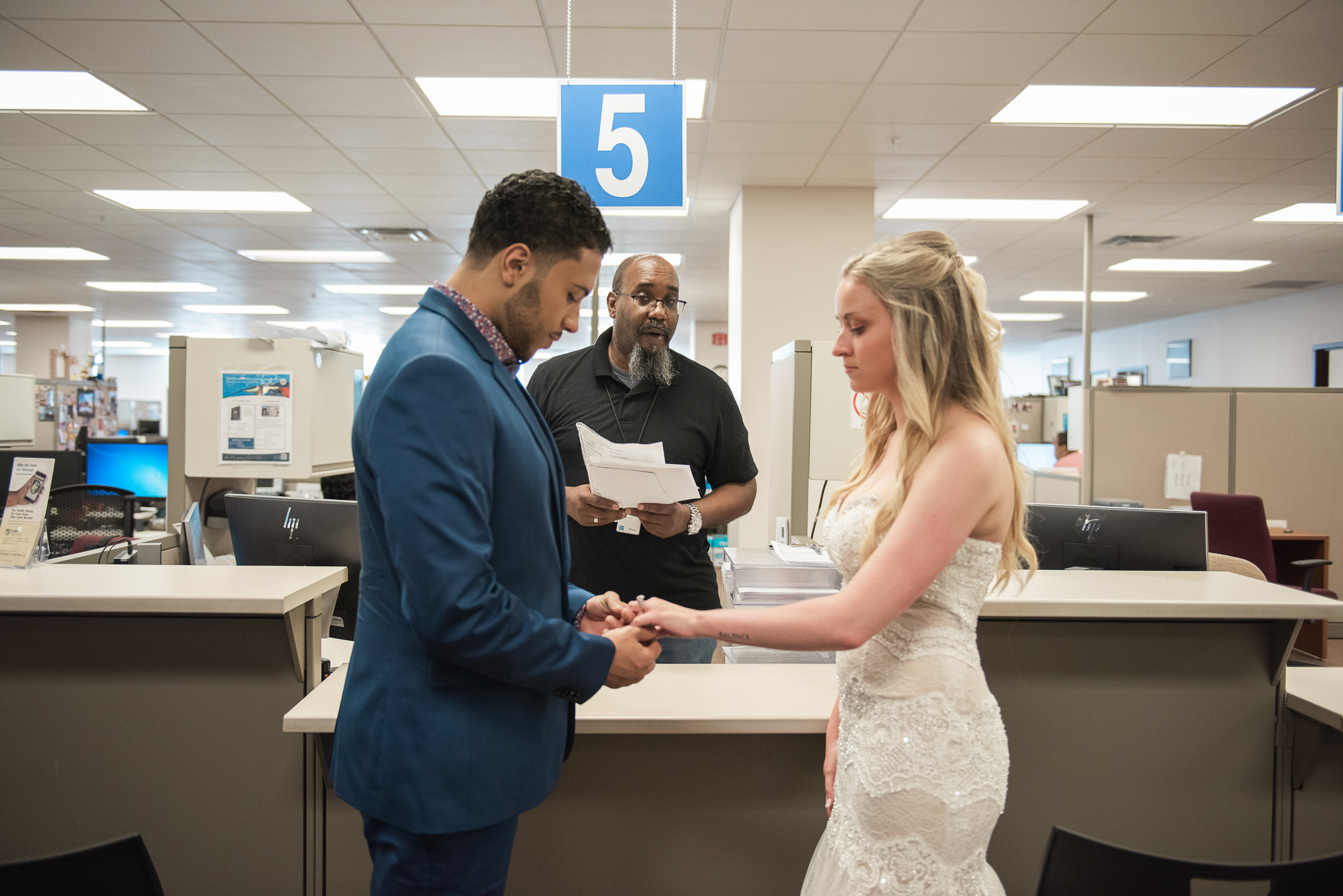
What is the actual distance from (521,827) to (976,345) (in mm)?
1345

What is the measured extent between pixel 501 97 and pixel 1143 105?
3415mm

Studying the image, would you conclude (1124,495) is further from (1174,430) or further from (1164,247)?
(1164,247)

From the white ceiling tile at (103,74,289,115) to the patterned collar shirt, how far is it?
3597 millimetres

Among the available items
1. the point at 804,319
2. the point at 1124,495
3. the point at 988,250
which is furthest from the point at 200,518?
the point at 988,250

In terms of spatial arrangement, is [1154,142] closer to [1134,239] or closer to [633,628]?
[1134,239]

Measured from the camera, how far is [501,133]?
4.41m

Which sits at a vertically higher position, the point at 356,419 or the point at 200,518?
the point at 356,419

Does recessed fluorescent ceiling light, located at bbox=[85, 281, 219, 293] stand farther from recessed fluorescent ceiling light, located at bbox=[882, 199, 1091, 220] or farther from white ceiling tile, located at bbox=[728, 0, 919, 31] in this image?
white ceiling tile, located at bbox=[728, 0, 919, 31]

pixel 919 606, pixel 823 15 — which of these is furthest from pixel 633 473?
pixel 823 15

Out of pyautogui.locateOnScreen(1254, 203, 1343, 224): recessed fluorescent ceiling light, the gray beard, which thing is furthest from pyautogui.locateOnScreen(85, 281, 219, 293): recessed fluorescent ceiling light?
pyautogui.locateOnScreen(1254, 203, 1343, 224): recessed fluorescent ceiling light

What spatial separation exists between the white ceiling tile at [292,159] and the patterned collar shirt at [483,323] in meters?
4.38

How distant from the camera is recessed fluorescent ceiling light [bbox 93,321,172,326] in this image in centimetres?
1226

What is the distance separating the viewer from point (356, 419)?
983 millimetres

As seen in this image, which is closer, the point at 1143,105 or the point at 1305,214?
the point at 1143,105
